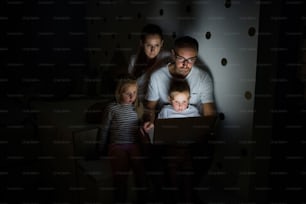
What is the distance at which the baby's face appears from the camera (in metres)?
0.67

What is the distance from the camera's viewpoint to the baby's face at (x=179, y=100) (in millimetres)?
667

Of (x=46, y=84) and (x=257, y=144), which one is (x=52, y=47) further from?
(x=257, y=144)

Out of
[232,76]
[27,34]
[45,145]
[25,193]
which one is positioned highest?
[27,34]

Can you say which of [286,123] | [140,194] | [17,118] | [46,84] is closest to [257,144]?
[286,123]

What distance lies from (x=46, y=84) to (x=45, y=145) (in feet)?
0.64

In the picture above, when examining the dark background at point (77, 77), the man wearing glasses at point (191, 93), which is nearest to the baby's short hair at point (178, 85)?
the man wearing glasses at point (191, 93)

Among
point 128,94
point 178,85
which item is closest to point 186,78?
point 178,85

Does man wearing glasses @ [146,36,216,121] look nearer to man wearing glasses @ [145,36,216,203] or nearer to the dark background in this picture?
man wearing glasses @ [145,36,216,203]

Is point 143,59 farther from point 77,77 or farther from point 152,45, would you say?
point 77,77

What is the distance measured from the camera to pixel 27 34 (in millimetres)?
825

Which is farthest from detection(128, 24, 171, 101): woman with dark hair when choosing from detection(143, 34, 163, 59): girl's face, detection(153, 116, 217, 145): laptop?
detection(153, 116, 217, 145): laptop

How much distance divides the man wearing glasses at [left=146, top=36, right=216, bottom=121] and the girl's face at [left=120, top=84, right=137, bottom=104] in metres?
0.04

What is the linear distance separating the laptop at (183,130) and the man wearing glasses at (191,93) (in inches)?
1.4

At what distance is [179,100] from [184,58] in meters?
0.09
